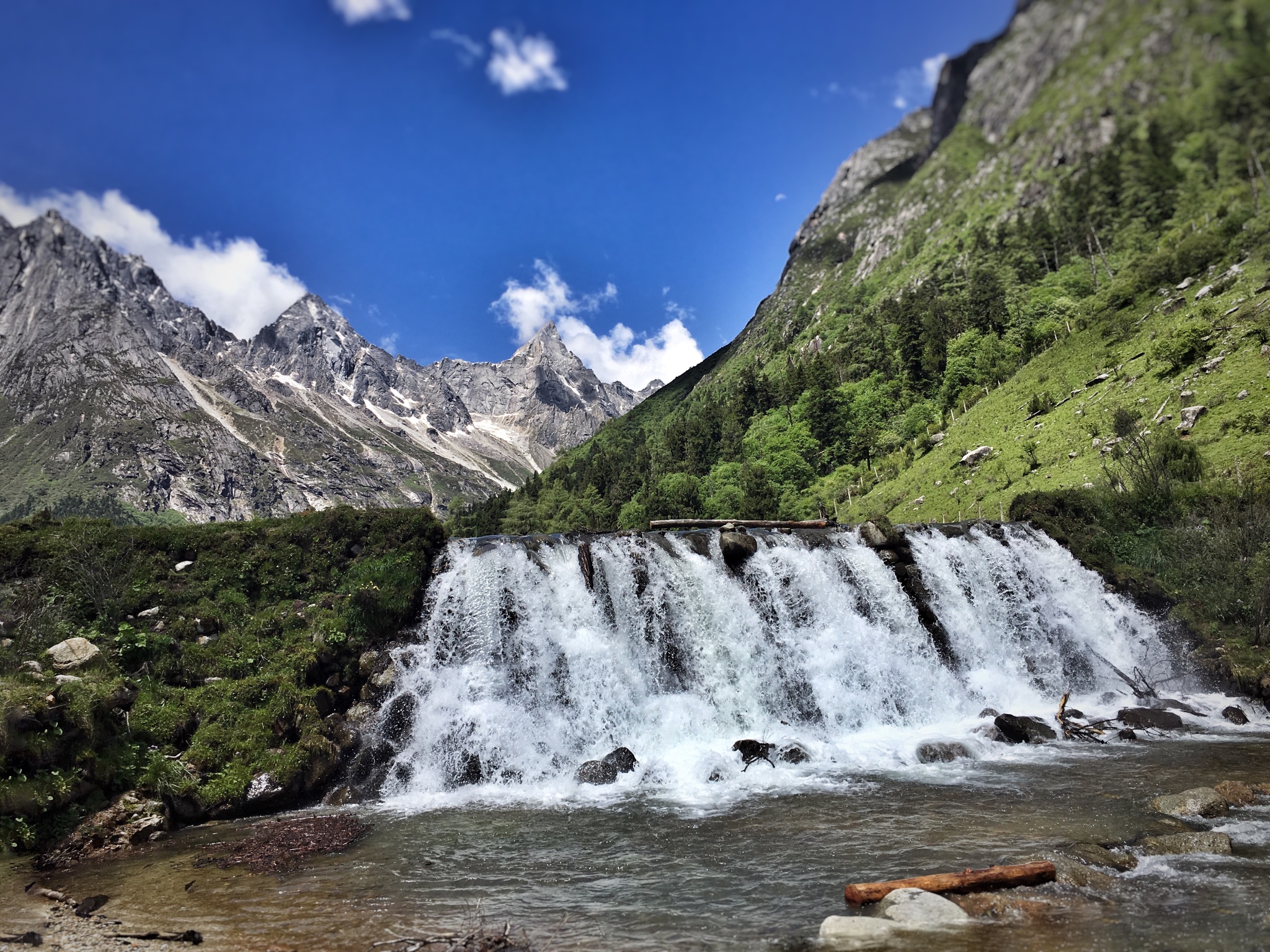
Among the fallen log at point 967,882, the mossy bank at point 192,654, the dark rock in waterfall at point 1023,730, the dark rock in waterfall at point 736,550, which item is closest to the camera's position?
the fallen log at point 967,882

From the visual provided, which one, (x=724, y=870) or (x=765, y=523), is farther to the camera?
(x=765, y=523)

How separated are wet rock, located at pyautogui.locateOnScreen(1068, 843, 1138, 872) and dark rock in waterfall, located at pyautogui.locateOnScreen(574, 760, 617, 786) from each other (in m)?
11.4

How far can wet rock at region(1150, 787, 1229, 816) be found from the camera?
1168 cm

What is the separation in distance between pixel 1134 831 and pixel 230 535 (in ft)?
95.4

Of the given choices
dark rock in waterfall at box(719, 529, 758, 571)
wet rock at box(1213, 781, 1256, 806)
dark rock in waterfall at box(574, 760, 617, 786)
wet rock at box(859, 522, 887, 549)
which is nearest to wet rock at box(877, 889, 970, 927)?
wet rock at box(1213, 781, 1256, 806)

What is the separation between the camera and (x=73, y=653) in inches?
645

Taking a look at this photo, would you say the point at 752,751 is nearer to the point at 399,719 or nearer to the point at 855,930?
the point at 855,930

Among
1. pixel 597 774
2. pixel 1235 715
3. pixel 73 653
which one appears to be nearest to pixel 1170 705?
pixel 1235 715

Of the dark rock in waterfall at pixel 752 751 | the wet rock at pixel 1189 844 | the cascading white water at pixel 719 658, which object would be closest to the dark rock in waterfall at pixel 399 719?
the cascading white water at pixel 719 658

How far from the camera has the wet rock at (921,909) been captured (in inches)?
308

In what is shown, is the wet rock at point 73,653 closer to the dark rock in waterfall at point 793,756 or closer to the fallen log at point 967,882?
the fallen log at point 967,882

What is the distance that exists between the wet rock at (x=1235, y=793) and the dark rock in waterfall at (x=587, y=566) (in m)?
18.4

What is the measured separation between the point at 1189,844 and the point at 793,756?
9.60m

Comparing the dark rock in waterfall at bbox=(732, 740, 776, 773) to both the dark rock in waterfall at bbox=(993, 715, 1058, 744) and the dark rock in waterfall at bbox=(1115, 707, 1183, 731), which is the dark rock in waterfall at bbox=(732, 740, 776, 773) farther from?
the dark rock in waterfall at bbox=(1115, 707, 1183, 731)
